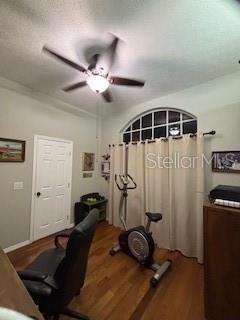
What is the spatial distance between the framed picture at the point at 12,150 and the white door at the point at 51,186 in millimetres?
259

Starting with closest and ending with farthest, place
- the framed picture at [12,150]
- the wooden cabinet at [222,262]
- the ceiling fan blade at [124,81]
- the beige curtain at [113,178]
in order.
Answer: the wooden cabinet at [222,262] < the ceiling fan blade at [124,81] < the framed picture at [12,150] < the beige curtain at [113,178]

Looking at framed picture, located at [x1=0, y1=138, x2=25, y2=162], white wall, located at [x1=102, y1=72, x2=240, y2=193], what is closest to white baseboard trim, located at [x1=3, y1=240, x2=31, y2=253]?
framed picture, located at [x1=0, y1=138, x2=25, y2=162]

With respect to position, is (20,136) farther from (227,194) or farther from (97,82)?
(227,194)

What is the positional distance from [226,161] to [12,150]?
3.49 metres

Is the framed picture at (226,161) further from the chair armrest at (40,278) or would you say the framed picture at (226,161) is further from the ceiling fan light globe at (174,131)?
the chair armrest at (40,278)

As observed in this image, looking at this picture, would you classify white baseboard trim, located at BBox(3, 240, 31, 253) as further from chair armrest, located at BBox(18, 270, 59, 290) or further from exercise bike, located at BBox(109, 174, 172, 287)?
chair armrest, located at BBox(18, 270, 59, 290)

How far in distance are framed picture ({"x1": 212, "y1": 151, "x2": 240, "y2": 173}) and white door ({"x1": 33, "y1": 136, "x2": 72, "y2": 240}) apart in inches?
114

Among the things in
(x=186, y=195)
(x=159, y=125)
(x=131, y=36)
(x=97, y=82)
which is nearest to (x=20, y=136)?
(x=97, y=82)

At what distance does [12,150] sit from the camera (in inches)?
107

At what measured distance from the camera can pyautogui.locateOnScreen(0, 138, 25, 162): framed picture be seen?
8.61 ft

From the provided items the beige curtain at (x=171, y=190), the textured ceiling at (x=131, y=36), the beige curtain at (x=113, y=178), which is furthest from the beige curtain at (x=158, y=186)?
the textured ceiling at (x=131, y=36)

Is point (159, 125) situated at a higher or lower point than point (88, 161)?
higher

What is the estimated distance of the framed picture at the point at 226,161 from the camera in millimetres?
2289

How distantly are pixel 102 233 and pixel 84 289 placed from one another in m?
1.54
